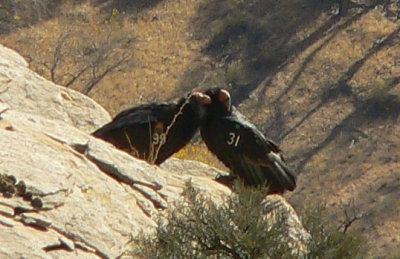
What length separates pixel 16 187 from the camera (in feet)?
22.3

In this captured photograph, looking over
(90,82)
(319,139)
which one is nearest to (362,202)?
(319,139)

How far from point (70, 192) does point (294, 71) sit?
77.9ft

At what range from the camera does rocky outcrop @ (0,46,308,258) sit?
21.3 feet

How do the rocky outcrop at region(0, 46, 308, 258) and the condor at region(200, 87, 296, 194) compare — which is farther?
the condor at region(200, 87, 296, 194)

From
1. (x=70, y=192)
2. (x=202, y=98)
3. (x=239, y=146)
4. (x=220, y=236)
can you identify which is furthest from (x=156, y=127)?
(x=220, y=236)

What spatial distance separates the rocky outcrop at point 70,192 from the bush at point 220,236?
0.22m

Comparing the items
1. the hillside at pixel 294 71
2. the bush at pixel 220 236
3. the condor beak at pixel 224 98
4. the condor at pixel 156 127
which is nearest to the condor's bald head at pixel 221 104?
the condor beak at pixel 224 98

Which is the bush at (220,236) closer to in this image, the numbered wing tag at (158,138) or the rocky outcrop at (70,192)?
the rocky outcrop at (70,192)

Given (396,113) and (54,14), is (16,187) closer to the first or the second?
(396,113)

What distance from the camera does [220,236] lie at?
270 inches

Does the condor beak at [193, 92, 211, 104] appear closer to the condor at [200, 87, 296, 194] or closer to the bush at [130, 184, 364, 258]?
the condor at [200, 87, 296, 194]

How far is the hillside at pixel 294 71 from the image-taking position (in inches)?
995

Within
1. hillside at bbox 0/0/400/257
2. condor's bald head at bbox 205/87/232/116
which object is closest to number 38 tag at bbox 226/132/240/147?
condor's bald head at bbox 205/87/232/116

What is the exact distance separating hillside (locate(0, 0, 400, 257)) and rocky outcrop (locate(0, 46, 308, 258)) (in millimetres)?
14823
